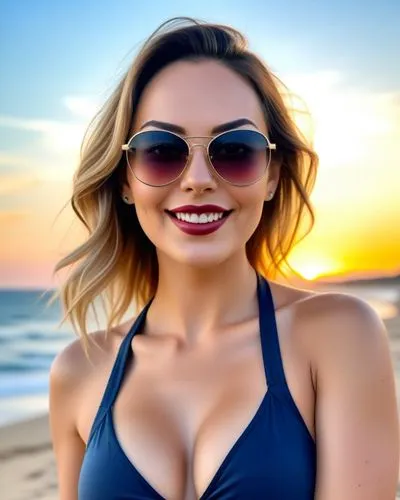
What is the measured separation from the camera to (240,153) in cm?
256

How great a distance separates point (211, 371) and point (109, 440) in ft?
1.26

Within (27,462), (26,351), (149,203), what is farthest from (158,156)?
(26,351)

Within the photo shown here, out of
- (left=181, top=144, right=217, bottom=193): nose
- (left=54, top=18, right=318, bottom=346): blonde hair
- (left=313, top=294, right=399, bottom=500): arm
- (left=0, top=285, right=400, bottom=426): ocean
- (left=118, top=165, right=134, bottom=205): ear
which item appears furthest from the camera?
(left=0, top=285, right=400, bottom=426): ocean

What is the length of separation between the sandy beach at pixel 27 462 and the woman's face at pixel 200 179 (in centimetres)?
382

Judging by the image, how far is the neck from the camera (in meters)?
2.79

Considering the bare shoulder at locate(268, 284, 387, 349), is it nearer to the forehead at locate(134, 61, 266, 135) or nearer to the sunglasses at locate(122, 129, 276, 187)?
the sunglasses at locate(122, 129, 276, 187)

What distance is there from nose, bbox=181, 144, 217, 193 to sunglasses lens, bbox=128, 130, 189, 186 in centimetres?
3

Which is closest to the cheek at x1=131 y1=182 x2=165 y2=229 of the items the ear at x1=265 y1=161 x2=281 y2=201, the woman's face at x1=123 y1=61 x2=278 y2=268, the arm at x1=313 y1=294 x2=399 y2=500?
the woman's face at x1=123 y1=61 x2=278 y2=268

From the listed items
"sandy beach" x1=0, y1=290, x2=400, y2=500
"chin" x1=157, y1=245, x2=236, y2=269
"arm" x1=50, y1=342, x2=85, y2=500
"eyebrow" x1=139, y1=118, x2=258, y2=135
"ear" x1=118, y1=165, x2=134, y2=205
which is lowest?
"sandy beach" x1=0, y1=290, x2=400, y2=500

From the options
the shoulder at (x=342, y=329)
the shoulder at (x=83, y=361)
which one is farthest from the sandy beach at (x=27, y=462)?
the shoulder at (x=342, y=329)

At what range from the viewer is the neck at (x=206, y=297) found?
2.79m

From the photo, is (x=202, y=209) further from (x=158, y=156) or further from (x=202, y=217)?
(x=158, y=156)

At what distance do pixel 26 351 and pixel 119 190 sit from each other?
1626 cm

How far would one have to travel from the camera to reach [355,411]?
2.33 meters
